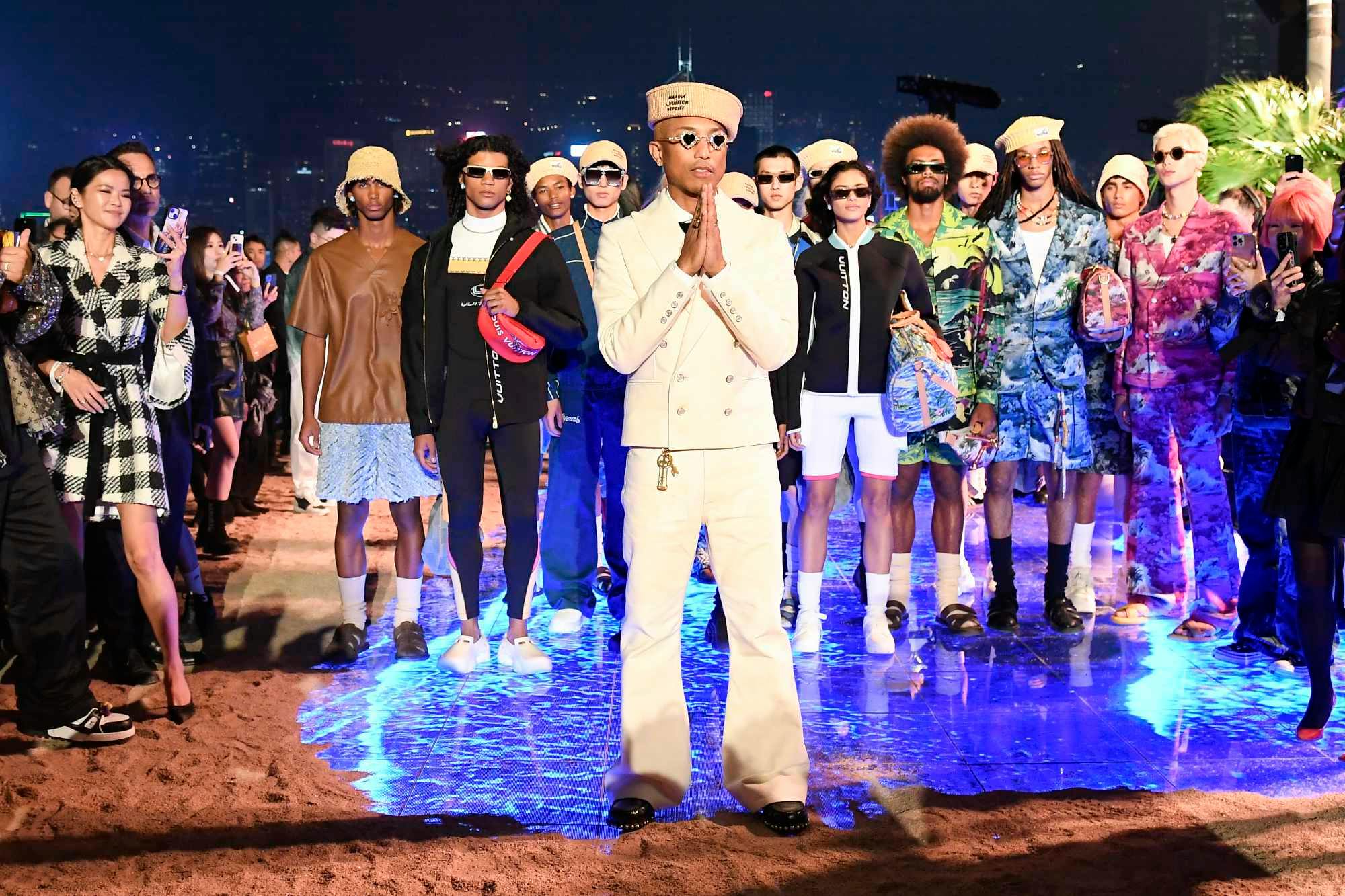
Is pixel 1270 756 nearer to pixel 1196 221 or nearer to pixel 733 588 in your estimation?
pixel 733 588

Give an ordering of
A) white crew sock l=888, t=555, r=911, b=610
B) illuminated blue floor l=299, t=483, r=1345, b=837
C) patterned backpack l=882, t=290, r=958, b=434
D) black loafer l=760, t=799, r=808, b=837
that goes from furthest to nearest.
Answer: white crew sock l=888, t=555, r=911, b=610, patterned backpack l=882, t=290, r=958, b=434, illuminated blue floor l=299, t=483, r=1345, b=837, black loafer l=760, t=799, r=808, b=837

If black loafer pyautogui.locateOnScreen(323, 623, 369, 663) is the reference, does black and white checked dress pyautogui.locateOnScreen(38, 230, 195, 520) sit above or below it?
above

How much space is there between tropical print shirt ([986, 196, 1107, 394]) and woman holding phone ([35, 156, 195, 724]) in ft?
12.4

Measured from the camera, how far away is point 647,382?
13.6 ft

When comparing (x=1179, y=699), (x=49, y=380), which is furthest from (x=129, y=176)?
(x=1179, y=699)

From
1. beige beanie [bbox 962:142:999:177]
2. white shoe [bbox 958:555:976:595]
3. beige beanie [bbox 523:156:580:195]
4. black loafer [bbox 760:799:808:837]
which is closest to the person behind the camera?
black loafer [bbox 760:799:808:837]

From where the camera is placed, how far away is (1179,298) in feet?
20.8

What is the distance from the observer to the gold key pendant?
161 inches

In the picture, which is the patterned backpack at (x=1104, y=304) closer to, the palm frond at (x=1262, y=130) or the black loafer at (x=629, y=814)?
the black loafer at (x=629, y=814)

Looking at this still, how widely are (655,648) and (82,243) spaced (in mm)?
2843

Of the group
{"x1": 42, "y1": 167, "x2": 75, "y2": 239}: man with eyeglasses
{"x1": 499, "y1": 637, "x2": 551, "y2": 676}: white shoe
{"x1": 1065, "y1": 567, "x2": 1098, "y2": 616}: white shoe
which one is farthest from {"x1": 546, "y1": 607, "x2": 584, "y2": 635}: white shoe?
{"x1": 42, "y1": 167, "x2": 75, "y2": 239}: man with eyeglasses

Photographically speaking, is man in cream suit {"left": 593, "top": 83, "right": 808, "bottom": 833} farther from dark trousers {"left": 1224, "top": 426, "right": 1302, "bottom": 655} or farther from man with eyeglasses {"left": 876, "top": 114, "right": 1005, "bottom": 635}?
dark trousers {"left": 1224, "top": 426, "right": 1302, "bottom": 655}

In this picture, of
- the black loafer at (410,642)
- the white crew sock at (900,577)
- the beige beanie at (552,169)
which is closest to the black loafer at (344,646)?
the black loafer at (410,642)

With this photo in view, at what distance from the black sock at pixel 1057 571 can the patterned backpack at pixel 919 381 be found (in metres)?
1.17
